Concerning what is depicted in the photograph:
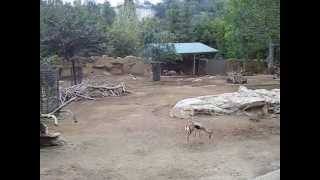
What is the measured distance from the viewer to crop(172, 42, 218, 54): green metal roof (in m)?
16.4

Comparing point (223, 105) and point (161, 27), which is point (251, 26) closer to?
point (223, 105)

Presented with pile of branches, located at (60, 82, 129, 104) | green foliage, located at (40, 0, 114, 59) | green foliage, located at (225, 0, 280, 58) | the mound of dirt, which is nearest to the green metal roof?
green foliage, located at (225, 0, 280, 58)

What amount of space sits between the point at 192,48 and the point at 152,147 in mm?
10948

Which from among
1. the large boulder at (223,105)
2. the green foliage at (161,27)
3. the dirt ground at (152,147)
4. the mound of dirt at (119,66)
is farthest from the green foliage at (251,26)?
the dirt ground at (152,147)

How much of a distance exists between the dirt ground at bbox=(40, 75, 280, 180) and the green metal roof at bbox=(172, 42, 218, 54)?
21.1 feet

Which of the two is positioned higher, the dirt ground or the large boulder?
the large boulder

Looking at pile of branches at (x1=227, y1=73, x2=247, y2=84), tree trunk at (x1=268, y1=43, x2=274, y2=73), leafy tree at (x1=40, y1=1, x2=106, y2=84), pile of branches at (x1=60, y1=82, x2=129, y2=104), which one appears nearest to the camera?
pile of branches at (x1=60, y1=82, x2=129, y2=104)

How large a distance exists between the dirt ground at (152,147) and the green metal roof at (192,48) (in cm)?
643

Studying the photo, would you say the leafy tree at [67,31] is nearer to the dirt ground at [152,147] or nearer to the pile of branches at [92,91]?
the pile of branches at [92,91]

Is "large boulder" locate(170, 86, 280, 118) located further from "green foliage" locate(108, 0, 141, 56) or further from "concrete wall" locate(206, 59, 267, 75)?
"green foliage" locate(108, 0, 141, 56)

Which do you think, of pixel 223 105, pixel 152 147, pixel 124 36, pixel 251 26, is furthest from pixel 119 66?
pixel 152 147
